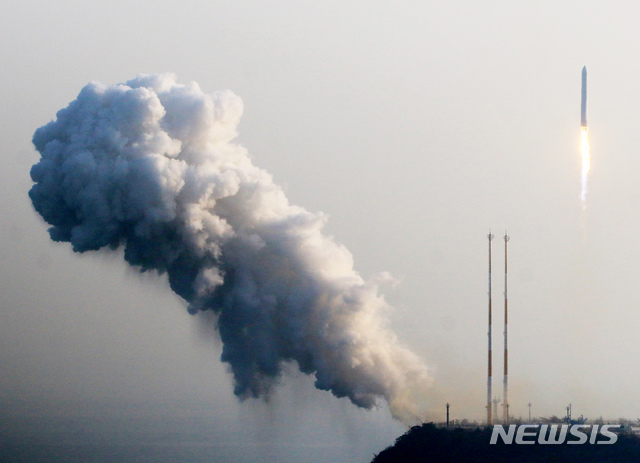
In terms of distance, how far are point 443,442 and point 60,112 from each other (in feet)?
169

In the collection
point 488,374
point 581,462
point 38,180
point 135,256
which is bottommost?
point 581,462

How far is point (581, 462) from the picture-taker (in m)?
117

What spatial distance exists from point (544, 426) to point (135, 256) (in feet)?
147

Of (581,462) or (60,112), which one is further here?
(60,112)

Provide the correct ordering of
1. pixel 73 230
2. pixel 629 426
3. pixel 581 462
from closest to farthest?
pixel 581 462, pixel 73 230, pixel 629 426

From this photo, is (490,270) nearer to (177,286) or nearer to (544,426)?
(544,426)

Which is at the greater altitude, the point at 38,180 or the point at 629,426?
the point at 38,180

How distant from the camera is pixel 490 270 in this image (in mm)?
130875

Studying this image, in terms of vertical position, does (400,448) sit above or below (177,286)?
below

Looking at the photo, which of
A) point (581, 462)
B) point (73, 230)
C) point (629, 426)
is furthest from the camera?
point (629, 426)

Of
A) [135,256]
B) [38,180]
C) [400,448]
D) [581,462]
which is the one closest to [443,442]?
[400,448]

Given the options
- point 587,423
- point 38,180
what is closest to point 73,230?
point 38,180

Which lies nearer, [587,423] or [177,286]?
[177,286]

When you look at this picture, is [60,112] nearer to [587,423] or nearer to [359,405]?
[359,405]
